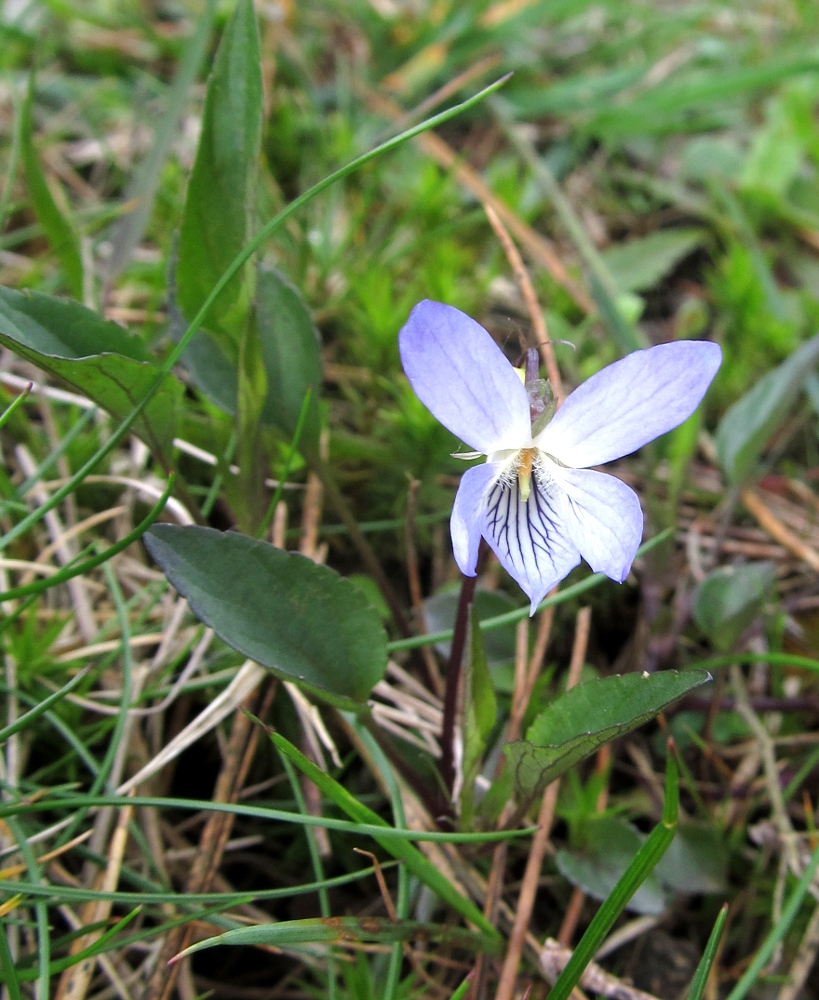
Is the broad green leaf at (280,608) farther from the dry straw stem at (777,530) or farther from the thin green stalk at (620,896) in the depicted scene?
the dry straw stem at (777,530)

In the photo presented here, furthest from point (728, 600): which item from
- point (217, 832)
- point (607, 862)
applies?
point (217, 832)

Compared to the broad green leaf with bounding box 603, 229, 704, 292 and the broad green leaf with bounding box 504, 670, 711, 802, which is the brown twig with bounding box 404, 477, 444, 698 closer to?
the broad green leaf with bounding box 504, 670, 711, 802

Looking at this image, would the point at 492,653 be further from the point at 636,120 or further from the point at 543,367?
the point at 636,120

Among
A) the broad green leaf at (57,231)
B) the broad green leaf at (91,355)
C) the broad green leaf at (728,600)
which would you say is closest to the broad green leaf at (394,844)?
the broad green leaf at (91,355)

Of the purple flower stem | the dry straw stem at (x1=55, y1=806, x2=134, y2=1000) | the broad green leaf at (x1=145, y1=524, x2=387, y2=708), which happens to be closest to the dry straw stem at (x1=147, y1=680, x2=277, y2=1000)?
the dry straw stem at (x1=55, y1=806, x2=134, y2=1000)

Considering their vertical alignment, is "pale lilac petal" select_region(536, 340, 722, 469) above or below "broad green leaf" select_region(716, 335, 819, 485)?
above

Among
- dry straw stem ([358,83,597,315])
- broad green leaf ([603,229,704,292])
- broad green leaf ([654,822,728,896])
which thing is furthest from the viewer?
broad green leaf ([603,229,704,292])
